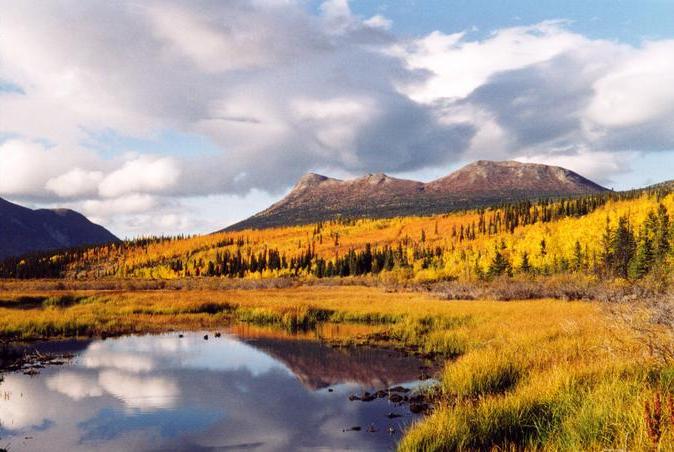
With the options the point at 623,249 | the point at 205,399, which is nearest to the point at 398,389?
the point at 205,399

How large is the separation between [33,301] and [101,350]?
88.6 ft

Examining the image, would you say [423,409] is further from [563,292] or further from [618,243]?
[618,243]

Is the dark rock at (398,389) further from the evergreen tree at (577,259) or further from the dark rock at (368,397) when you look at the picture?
the evergreen tree at (577,259)

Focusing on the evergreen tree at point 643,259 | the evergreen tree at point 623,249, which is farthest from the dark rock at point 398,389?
the evergreen tree at point 623,249

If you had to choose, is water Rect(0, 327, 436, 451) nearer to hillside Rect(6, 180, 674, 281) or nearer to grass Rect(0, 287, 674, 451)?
grass Rect(0, 287, 674, 451)

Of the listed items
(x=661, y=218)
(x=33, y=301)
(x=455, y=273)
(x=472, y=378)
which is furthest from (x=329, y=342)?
(x=455, y=273)

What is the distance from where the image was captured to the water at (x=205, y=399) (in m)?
13.6

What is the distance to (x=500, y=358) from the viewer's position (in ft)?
51.6

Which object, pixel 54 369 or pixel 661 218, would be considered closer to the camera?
pixel 54 369

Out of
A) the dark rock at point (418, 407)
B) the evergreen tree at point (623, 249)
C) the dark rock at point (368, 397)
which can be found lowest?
the dark rock at point (368, 397)

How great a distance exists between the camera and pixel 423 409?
50.5 ft

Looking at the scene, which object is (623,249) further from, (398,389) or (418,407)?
(418,407)

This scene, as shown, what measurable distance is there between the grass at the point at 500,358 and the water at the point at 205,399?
3099 millimetres

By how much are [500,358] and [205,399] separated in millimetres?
10496
